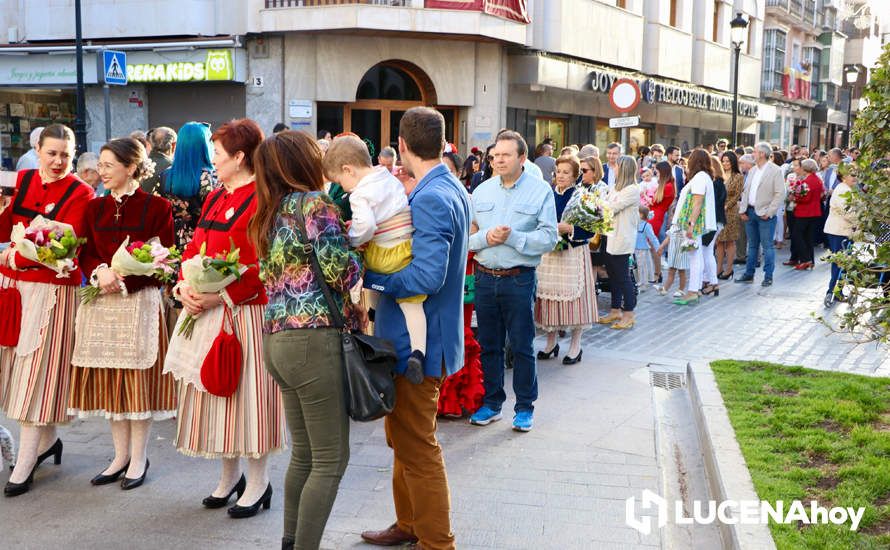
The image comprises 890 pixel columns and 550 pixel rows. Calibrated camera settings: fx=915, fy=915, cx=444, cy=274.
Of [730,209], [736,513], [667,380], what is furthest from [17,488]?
[730,209]

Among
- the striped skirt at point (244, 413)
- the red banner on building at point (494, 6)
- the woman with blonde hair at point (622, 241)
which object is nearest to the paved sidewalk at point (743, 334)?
the woman with blonde hair at point (622, 241)

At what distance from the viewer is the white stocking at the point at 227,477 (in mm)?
5152

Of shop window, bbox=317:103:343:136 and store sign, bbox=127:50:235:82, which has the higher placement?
store sign, bbox=127:50:235:82

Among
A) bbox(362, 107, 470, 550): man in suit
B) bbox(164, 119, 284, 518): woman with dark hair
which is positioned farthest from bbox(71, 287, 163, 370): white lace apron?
bbox(362, 107, 470, 550): man in suit

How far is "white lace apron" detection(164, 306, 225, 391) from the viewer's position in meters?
4.84

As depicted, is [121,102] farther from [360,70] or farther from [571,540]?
[571,540]

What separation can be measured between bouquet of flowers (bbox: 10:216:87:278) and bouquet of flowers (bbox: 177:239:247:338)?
1045mm

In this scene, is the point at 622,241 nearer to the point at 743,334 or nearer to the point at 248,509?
the point at 743,334

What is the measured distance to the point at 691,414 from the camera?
290 inches

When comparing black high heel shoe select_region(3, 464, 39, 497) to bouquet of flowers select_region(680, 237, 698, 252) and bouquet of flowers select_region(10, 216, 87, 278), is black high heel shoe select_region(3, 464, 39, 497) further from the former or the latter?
bouquet of flowers select_region(680, 237, 698, 252)

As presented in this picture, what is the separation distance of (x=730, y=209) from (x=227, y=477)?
11.6 metres

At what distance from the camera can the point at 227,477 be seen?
517 centimetres

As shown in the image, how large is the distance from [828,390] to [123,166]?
5476 mm

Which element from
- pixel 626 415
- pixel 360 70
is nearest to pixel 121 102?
pixel 360 70
